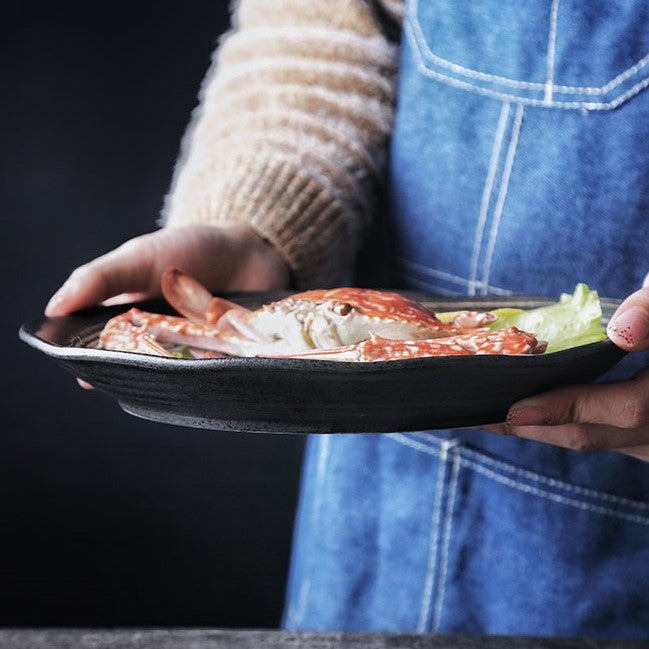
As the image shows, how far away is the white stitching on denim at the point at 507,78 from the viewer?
0.81m

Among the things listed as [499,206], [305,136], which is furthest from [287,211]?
[499,206]

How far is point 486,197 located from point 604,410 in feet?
1.13

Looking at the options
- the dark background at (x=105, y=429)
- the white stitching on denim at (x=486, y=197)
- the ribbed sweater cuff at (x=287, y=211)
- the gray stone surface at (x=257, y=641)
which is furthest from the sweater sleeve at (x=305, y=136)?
the dark background at (x=105, y=429)

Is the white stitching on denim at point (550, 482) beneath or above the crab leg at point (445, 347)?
beneath

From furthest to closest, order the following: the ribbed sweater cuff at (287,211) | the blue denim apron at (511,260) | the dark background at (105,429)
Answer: the dark background at (105,429), the ribbed sweater cuff at (287,211), the blue denim apron at (511,260)

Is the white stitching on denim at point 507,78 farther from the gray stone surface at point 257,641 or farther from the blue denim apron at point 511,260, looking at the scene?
the gray stone surface at point 257,641

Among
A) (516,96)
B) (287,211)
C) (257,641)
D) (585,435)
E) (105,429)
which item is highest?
(516,96)

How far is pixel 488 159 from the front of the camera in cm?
89

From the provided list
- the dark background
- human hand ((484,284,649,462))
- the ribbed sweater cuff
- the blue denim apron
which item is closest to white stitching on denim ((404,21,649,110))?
the blue denim apron

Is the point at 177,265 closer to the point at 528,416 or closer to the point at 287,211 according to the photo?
the point at 287,211

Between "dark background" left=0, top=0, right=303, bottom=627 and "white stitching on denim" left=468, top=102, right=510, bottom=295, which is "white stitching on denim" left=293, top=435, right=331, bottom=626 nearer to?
"white stitching on denim" left=468, top=102, right=510, bottom=295

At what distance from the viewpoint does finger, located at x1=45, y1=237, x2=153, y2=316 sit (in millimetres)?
713

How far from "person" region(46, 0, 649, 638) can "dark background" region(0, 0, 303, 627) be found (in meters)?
A: 0.72

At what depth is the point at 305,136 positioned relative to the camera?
981 millimetres
